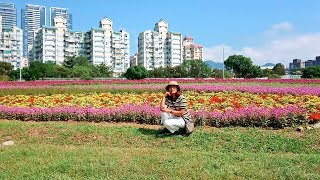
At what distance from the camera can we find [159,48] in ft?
362

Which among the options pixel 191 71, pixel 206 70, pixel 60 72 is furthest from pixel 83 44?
pixel 206 70

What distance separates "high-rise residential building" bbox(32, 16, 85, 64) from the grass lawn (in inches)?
3660

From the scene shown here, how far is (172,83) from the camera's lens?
777 centimetres

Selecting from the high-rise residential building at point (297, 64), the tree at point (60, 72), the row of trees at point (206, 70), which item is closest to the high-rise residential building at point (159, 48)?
the row of trees at point (206, 70)

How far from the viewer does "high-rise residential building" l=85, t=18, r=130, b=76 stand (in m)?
101

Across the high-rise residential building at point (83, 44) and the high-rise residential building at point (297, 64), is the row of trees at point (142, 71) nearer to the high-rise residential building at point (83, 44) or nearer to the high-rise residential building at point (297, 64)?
the high-rise residential building at point (83, 44)

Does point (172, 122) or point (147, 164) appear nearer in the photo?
point (147, 164)

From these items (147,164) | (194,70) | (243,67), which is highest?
(243,67)

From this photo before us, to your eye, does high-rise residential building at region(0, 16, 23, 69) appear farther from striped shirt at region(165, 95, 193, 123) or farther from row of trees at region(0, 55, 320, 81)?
striped shirt at region(165, 95, 193, 123)

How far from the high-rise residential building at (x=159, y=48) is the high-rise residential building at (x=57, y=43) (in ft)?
56.3

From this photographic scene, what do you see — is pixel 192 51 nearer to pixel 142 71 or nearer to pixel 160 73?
pixel 160 73

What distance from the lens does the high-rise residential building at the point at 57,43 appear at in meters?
99.1

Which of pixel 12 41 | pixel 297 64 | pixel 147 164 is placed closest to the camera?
pixel 147 164

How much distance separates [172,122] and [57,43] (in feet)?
321
